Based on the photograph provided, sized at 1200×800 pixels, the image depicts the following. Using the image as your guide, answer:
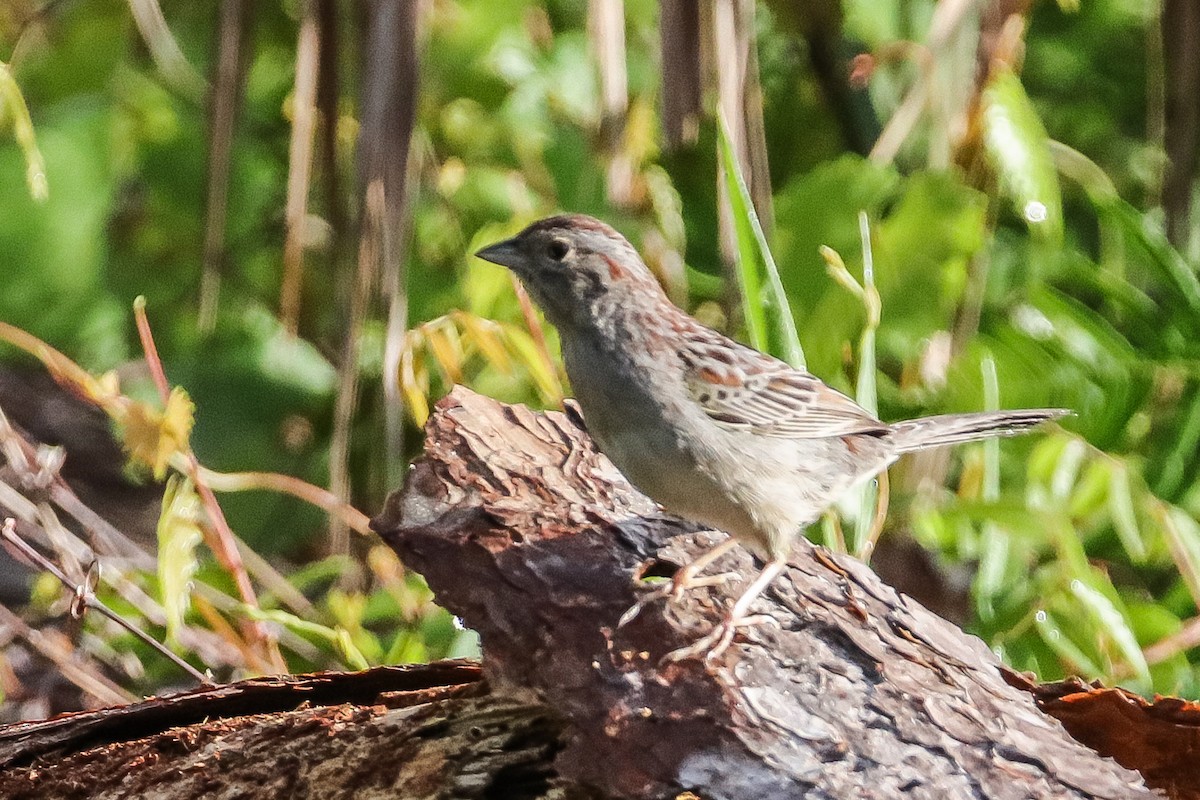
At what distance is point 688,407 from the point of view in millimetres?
2123

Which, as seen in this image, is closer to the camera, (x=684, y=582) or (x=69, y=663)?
(x=684, y=582)

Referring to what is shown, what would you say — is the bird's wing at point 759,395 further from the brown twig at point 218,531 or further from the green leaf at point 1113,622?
the brown twig at point 218,531

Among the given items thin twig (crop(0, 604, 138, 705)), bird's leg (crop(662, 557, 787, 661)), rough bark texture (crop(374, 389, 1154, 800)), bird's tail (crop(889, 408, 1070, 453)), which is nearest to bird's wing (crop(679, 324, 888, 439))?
bird's tail (crop(889, 408, 1070, 453))

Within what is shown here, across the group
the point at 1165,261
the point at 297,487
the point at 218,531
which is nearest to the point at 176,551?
the point at 218,531

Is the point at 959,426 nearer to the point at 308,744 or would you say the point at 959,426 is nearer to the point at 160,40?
the point at 308,744

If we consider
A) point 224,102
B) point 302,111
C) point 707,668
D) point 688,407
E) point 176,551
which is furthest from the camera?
point 302,111

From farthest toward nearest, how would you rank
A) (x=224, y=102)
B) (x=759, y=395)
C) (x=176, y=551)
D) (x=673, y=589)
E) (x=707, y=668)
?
(x=224, y=102) < (x=176, y=551) < (x=759, y=395) < (x=673, y=589) < (x=707, y=668)

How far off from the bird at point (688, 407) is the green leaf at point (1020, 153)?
118cm

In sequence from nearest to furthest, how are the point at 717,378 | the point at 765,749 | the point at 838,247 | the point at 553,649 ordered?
the point at 765,749 → the point at 553,649 → the point at 717,378 → the point at 838,247

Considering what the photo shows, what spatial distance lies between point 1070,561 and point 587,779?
140cm

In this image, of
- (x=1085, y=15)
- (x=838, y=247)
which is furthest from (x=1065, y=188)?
(x=838, y=247)

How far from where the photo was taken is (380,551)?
3391mm

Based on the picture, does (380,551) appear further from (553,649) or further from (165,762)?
(553,649)

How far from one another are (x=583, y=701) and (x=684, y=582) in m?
0.23
